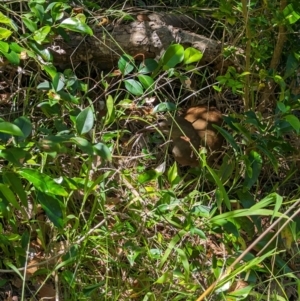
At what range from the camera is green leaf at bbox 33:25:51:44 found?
1577 millimetres

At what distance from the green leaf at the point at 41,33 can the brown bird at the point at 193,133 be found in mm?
510

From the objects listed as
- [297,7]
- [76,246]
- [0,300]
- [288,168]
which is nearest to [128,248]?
[76,246]

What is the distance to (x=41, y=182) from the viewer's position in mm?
1380

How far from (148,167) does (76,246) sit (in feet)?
1.57

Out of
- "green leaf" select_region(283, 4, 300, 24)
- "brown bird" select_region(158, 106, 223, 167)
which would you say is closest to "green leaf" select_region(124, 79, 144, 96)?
"brown bird" select_region(158, 106, 223, 167)

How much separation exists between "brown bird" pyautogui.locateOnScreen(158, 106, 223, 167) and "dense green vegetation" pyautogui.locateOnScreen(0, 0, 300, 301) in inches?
1.6

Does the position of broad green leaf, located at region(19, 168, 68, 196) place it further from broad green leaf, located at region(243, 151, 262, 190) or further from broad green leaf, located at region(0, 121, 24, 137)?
broad green leaf, located at region(243, 151, 262, 190)

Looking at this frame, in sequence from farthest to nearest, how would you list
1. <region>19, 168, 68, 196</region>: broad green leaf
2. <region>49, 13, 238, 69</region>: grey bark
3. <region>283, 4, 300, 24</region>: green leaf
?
<region>49, 13, 238, 69</region>: grey bark → <region>283, 4, 300, 24</region>: green leaf → <region>19, 168, 68, 196</region>: broad green leaf

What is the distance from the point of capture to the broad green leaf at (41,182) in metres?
1.37

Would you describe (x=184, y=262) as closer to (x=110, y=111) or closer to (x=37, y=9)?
(x=110, y=111)

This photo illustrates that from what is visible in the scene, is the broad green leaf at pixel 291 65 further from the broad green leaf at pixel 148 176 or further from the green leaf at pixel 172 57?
the broad green leaf at pixel 148 176

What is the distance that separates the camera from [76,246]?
1577 millimetres

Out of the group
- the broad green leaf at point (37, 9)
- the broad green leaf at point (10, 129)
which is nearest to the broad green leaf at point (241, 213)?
the broad green leaf at point (10, 129)

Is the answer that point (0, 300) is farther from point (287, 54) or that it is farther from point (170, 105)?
point (287, 54)
